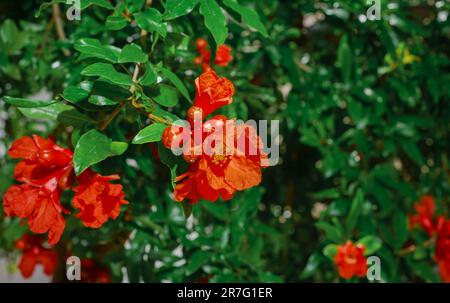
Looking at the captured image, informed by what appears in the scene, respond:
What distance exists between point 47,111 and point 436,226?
3.00 ft

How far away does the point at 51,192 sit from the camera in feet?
2.57

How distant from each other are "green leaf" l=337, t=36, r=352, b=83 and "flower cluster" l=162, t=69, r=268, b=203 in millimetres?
611

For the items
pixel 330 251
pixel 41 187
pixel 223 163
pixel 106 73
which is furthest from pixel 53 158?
pixel 330 251

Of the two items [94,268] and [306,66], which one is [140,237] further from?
[306,66]

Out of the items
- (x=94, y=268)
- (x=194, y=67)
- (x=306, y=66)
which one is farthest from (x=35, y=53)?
(x=306, y=66)

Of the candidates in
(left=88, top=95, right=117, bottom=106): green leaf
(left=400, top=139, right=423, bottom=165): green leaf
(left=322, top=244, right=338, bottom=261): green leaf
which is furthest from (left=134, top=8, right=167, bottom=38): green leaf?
(left=400, top=139, right=423, bottom=165): green leaf

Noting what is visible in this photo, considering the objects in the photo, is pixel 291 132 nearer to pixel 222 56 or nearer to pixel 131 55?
pixel 222 56

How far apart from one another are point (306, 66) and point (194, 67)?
0.43 metres

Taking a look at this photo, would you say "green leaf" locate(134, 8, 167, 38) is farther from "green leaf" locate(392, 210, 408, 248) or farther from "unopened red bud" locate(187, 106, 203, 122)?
"green leaf" locate(392, 210, 408, 248)

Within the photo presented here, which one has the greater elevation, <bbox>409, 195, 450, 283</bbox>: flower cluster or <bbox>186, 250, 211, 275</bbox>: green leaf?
<bbox>186, 250, 211, 275</bbox>: green leaf

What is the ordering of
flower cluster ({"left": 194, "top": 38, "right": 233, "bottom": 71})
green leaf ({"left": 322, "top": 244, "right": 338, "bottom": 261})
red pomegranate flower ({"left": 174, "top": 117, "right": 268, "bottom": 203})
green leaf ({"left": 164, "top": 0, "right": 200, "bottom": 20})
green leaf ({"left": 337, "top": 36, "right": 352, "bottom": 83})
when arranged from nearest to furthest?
1. red pomegranate flower ({"left": 174, "top": 117, "right": 268, "bottom": 203})
2. green leaf ({"left": 164, "top": 0, "right": 200, "bottom": 20})
3. flower cluster ({"left": 194, "top": 38, "right": 233, "bottom": 71})
4. green leaf ({"left": 322, "top": 244, "right": 338, "bottom": 261})
5. green leaf ({"left": 337, "top": 36, "right": 352, "bottom": 83})

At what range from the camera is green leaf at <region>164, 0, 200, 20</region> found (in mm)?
789

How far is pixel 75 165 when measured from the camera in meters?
0.72

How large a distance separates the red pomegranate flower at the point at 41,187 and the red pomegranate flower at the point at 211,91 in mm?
209
